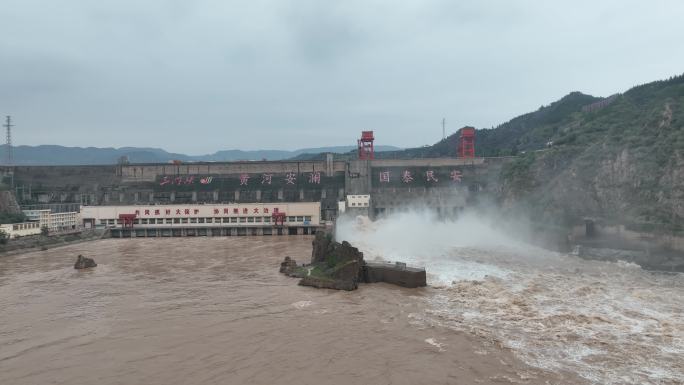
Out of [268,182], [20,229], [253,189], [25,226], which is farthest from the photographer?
[268,182]

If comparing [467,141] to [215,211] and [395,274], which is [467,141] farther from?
[395,274]

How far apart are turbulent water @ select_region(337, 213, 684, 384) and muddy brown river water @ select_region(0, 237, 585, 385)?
845 mm

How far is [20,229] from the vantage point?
36250 mm

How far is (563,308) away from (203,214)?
1461 inches

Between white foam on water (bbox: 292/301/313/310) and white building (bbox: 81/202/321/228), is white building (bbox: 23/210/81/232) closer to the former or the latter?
white building (bbox: 81/202/321/228)

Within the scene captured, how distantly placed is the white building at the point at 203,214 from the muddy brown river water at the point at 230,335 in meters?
20.8

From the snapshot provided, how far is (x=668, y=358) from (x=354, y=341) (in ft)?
29.2

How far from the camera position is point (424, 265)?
83.6ft

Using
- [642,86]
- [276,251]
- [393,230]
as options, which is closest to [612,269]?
[393,230]

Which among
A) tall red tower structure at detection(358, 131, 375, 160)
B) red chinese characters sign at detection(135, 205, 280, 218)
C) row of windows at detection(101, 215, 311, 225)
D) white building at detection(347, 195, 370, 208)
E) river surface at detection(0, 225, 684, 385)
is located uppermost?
tall red tower structure at detection(358, 131, 375, 160)

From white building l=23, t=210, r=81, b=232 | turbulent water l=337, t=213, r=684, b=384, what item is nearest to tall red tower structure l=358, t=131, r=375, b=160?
turbulent water l=337, t=213, r=684, b=384

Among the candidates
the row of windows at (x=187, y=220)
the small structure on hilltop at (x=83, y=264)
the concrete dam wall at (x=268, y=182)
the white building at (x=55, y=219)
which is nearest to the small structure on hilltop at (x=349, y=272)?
the small structure on hilltop at (x=83, y=264)

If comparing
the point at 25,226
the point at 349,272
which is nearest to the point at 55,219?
the point at 25,226

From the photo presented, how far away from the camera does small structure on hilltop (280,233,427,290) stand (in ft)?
67.1
